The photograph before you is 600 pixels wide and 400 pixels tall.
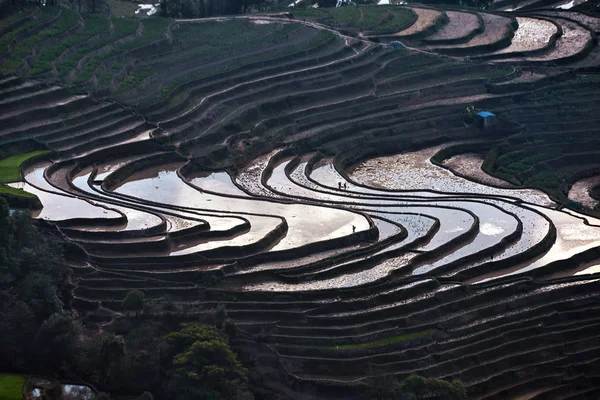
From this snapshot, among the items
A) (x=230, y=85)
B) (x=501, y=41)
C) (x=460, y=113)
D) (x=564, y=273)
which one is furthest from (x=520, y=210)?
(x=501, y=41)

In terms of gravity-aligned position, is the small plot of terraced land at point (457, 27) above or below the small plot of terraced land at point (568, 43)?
above

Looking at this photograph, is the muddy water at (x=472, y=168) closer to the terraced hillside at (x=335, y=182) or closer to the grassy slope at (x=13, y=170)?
the terraced hillside at (x=335, y=182)

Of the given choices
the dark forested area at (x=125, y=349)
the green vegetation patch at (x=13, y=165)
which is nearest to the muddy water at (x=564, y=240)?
the dark forested area at (x=125, y=349)

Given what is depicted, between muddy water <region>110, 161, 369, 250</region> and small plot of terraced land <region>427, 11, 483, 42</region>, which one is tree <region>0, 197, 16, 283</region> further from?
small plot of terraced land <region>427, 11, 483, 42</region>

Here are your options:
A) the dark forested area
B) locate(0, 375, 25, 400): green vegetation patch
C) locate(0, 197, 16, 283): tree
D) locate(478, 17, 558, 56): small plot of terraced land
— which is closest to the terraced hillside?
locate(478, 17, 558, 56): small plot of terraced land

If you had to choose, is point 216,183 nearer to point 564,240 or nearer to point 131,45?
point 564,240
